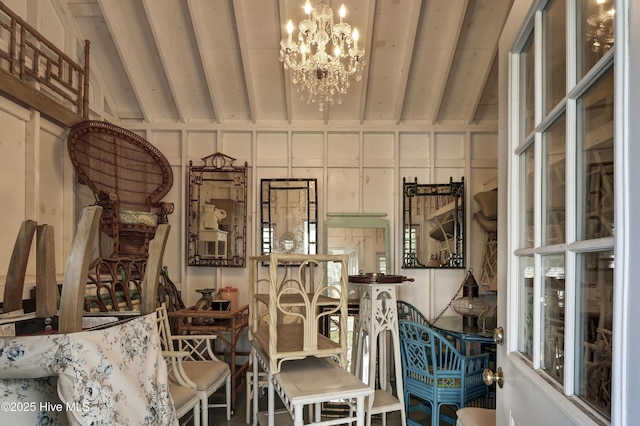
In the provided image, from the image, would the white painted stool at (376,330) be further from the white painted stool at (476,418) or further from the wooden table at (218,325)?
the wooden table at (218,325)

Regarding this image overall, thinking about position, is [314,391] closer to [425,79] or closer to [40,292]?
[40,292]

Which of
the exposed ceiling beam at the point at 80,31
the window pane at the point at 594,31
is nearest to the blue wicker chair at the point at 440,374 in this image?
the window pane at the point at 594,31

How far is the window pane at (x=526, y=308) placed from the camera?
121 centimetres

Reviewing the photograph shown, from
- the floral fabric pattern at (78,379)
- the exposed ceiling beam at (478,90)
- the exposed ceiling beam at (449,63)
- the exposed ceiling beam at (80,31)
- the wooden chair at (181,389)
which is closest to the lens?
the floral fabric pattern at (78,379)

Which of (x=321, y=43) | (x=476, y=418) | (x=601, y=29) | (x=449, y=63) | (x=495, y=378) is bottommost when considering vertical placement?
(x=476, y=418)

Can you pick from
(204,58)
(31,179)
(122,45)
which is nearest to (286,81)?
(204,58)

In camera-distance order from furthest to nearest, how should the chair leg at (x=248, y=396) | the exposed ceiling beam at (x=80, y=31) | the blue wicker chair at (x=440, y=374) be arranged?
the exposed ceiling beam at (x=80, y=31)
the chair leg at (x=248, y=396)
the blue wicker chair at (x=440, y=374)

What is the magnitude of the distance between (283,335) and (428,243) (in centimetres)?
251

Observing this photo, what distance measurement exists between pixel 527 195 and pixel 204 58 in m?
3.34

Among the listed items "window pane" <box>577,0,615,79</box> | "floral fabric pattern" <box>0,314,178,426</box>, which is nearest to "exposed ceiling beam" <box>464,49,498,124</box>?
"window pane" <box>577,0,615,79</box>

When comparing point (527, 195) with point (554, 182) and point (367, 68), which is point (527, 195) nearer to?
point (554, 182)

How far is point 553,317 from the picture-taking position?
104 cm

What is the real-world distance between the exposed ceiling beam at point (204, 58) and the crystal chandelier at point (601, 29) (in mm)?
3296

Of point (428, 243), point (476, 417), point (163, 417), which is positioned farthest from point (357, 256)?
point (163, 417)
